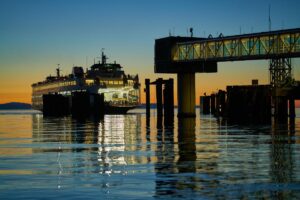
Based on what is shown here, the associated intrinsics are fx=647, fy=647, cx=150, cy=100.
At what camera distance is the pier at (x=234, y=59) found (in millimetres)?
92875

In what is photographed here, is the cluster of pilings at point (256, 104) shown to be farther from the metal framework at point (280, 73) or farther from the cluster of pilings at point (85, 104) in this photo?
the cluster of pilings at point (85, 104)

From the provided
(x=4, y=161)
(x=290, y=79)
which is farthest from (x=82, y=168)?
(x=290, y=79)

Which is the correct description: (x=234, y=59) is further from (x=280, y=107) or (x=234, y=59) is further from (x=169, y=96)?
(x=169, y=96)

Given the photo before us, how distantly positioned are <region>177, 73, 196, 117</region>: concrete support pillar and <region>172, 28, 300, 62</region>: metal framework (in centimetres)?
324

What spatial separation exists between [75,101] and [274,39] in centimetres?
5970

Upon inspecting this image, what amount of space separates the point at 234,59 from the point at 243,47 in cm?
275

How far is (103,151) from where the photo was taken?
1361 inches

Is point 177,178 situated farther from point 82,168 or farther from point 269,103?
point 269,103

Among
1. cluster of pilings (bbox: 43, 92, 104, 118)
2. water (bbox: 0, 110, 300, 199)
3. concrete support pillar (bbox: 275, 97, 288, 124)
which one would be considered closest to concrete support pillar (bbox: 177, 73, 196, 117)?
concrete support pillar (bbox: 275, 97, 288, 124)

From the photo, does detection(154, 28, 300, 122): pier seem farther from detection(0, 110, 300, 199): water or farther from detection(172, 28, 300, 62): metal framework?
detection(0, 110, 300, 199): water

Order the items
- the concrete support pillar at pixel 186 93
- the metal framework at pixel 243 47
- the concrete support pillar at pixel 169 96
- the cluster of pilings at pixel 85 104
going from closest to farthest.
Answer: the metal framework at pixel 243 47 → the concrete support pillar at pixel 186 93 → the concrete support pillar at pixel 169 96 → the cluster of pilings at pixel 85 104

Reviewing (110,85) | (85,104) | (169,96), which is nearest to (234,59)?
(169,96)

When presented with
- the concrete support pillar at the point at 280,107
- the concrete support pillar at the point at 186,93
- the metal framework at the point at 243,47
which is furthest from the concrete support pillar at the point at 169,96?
the concrete support pillar at the point at 280,107

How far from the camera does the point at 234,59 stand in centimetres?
10112
